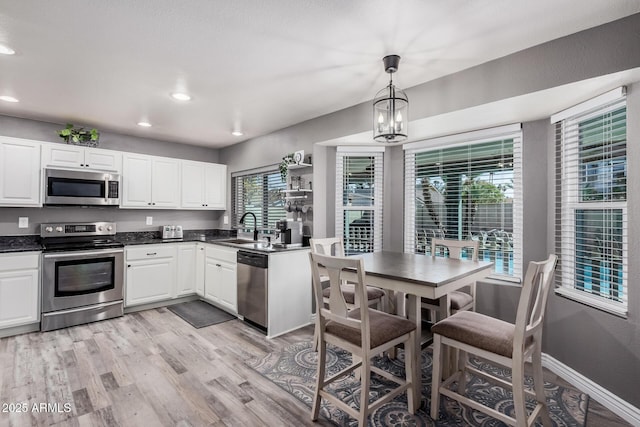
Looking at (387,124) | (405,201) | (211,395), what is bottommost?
(211,395)

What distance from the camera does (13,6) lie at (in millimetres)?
1754

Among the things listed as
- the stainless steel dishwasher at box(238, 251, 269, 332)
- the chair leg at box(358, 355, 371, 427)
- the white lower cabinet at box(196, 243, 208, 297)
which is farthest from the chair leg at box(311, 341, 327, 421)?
the white lower cabinet at box(196, 243, 208, 297)

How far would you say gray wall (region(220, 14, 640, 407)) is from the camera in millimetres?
1950

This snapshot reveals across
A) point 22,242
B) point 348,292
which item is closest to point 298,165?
point 348,292

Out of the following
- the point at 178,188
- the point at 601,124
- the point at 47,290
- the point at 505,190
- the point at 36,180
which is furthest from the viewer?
the point at 178,188

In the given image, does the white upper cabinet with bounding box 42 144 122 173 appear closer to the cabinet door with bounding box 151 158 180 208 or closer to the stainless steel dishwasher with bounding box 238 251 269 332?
the cabinet door with bounding box 151 158 180 208

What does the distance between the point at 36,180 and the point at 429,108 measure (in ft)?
14.3

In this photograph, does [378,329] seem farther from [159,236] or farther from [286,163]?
[159,236]

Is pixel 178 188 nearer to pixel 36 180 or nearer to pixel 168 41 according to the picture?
pixel 36 180

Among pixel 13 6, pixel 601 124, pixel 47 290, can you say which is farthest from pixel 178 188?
pixel 601 124

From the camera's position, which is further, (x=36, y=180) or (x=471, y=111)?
(x=36, y=180)

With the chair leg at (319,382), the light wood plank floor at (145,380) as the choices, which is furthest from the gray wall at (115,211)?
the chair leg at (319,382)

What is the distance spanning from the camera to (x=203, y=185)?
498 centimetres

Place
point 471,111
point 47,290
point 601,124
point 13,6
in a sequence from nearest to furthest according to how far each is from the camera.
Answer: point 13,6, point 601,124, point 471,111, point 47,290
